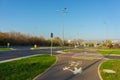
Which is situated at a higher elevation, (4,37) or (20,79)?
(4,37)

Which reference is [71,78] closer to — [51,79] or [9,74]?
[51,79]

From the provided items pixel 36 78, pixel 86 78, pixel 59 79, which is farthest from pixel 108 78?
pixel 36 78

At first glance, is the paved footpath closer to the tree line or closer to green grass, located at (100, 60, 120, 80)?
green grass, located at (100, 60, 120, 80)

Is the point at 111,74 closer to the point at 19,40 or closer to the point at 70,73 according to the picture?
the point at 70,73

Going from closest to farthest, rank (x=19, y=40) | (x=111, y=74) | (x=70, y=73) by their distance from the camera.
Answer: (x=70, y=73) < (x=111, y=74) < (x=19, y=40)

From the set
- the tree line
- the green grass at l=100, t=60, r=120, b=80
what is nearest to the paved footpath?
the green grass at l=100, t=60, r=120, b=80

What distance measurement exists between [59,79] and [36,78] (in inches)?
50.7

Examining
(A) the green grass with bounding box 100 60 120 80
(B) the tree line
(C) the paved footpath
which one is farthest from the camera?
(B) the tree line

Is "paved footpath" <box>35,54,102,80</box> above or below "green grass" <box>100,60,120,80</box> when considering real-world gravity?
above

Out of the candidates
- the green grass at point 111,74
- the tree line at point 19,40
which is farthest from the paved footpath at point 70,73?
the tree line at point 19,40

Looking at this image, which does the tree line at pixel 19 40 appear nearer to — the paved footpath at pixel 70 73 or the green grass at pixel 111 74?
the green grass at pixel 111 74

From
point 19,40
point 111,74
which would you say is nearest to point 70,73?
point 111,74

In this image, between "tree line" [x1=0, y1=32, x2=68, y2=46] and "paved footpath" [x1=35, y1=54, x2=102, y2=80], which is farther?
"tree line" [x1=0, y1=32, x2=68, y2=46]

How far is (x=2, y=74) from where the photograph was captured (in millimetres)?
11336
